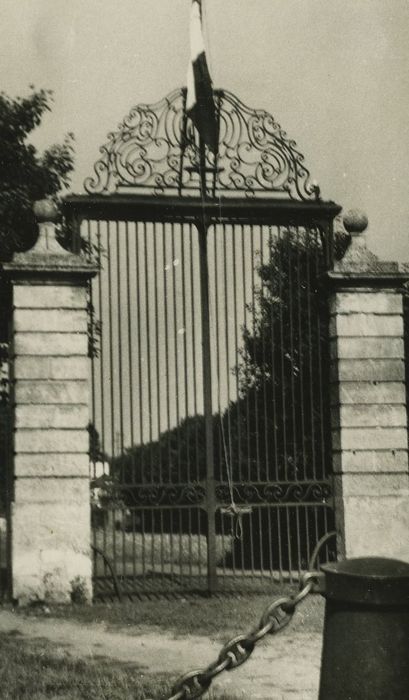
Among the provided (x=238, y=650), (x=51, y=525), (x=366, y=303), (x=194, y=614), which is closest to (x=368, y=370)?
(x=366, y=303)

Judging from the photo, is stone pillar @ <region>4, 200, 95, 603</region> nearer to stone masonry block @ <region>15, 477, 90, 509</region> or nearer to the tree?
stone masonry block @ <region>15, 477, 90, 509</region>

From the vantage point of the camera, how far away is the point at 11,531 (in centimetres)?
830

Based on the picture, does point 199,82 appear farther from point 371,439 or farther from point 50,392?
point 371,439

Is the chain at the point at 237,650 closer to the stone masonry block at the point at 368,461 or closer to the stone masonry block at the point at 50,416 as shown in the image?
the stone masonry block at the point at 50,416

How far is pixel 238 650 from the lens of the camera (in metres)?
3.30

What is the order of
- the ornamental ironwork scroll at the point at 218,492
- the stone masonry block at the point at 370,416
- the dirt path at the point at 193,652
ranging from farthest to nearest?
1. the stone masonry block at the point at 370,416
2. the ornamental ironwork scroll at the point at 218,492
3. the dirt path at the point at 193,652

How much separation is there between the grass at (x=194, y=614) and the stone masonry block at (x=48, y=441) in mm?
1354

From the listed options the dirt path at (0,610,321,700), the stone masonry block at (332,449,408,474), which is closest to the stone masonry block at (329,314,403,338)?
the stone masonry block at (332,449,408,474)

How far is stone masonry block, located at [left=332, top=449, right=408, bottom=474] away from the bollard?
19.2ft

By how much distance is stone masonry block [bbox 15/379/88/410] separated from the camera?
8.40 metres

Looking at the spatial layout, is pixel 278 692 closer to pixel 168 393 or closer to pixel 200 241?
pixel 168 393

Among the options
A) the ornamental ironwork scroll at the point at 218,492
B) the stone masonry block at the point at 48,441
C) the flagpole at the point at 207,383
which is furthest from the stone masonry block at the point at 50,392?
the flagpole at the point at 207,383

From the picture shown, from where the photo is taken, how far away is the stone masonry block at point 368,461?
894 cm

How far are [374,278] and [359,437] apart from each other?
4.99ft
